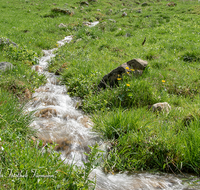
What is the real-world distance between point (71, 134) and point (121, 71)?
264 centimetres

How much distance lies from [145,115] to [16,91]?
3.92 m

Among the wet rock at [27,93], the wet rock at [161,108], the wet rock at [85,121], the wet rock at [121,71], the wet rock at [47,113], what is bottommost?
the wet rock at [85,121]

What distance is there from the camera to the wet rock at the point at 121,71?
17.0 feet

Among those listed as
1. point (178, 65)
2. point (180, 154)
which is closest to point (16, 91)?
point (180, 154)

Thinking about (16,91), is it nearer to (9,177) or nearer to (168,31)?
(9,177)

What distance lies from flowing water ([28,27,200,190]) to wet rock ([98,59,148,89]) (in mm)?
1279

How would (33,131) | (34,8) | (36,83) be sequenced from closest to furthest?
(33,131) → (36,83) → (34,8)

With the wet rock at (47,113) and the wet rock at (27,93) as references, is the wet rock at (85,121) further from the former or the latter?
the wet rock at (27,93)

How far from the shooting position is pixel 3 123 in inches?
112

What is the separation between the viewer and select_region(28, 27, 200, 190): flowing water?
2471 mm

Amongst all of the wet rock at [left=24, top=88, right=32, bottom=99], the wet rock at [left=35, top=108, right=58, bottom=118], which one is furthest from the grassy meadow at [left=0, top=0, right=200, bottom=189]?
the wet rock at [left=35, top=108, right=58, bottom=118]

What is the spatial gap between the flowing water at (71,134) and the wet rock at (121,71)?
1279 mm

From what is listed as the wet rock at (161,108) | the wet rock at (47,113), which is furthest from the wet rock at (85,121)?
the wet rock at (161,108)

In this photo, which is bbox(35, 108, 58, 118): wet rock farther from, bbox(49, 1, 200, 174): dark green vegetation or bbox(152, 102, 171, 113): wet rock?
bbox(152, 102, 171, 113): wet rock
